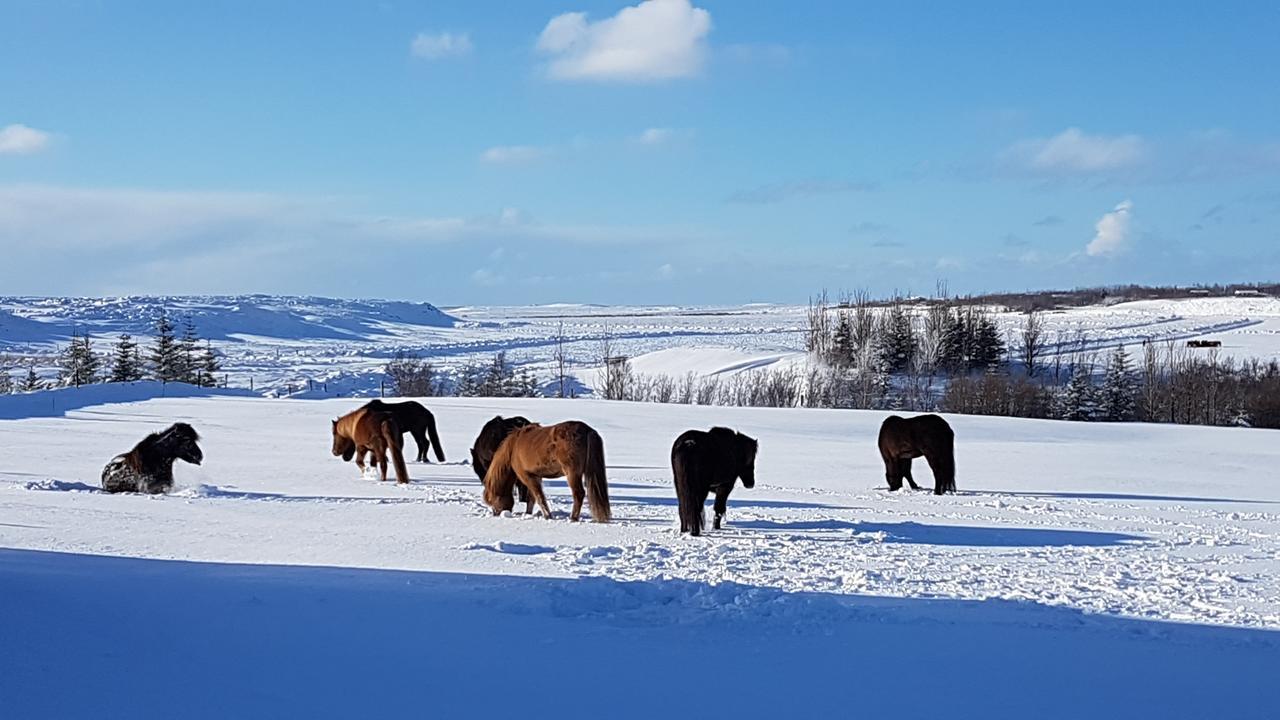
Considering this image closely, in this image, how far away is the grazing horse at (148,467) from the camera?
38.3 feet

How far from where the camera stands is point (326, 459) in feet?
53.8

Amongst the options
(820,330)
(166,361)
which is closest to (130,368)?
(166,361)

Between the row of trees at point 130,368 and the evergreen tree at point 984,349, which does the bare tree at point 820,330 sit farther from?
the row of trees at point 130,368

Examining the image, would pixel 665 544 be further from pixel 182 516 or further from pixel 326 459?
pixel 326 459

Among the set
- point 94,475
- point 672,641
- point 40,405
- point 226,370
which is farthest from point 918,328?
point 672,641

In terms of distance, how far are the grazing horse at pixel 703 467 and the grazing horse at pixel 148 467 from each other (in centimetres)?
595

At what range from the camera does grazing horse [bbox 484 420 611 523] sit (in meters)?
10.1

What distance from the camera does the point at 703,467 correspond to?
31.7ft

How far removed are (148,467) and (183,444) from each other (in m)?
0.49

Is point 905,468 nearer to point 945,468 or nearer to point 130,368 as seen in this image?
point 945,468

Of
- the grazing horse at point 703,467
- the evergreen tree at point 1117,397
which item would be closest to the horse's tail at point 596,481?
the grazing horse at point 703,467

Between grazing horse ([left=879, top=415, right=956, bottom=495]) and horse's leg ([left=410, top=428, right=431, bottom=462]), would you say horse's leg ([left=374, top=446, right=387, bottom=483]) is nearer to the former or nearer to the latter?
horse's leg ([left=410, top=428, right=431, bottom=462])

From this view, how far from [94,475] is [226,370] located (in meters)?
65.6

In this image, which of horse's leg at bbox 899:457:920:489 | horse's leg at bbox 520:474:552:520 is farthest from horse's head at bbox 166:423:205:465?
horse's leg at bbox 899:457:920:489
